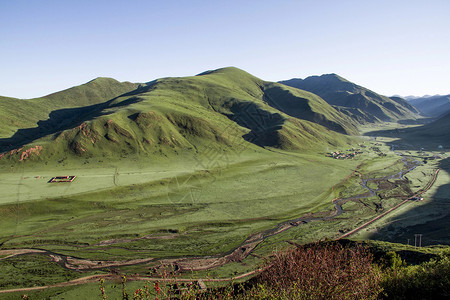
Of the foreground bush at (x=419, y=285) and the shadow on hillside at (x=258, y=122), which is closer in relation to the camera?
the foreground bush at (x=419, y=285)

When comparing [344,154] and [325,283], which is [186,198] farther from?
[344,154]

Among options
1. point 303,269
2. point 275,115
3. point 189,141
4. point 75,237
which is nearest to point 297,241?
point 303,269

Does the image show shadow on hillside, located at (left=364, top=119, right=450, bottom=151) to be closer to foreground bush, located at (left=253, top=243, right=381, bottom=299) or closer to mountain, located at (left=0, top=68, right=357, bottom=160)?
mountain, located at (left=0, top=68, right=357, bottom=160)

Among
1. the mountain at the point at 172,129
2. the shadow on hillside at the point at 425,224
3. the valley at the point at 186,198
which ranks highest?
the mountain at the point at 172,129

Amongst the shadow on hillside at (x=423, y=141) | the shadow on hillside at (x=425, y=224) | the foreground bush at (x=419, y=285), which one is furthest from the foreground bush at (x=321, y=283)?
the shadow on hillside at (x=423, y=141)

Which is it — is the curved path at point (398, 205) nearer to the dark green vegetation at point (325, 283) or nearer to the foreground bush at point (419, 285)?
the foreground bush at point (419, 285)

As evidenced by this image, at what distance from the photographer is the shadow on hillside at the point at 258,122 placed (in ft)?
457

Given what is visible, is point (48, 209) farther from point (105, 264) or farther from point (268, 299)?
point (268, 299)

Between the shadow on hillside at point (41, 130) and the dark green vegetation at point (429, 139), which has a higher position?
the shadow on hillside at point (41, 130)

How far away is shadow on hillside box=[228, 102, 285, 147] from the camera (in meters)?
139

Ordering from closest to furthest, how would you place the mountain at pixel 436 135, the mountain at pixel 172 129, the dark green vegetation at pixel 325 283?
the dark green vegetation at pixel 325 283, the mountain at pixel 172 129, the mountain at pixel 436 135

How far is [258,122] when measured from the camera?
171500 mm

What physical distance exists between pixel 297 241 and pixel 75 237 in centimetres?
4495

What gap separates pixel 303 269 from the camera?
48.2 ft
